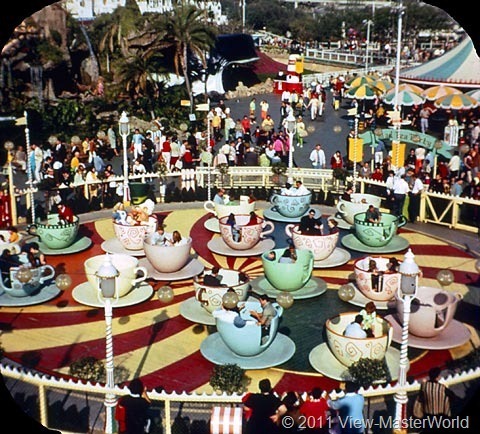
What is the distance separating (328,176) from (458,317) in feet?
33.3

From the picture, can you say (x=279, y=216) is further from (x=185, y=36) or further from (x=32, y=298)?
(x=185, y=36)

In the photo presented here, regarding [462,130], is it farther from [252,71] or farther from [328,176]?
[252,71]

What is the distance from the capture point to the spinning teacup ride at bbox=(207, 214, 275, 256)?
1806 centimetres

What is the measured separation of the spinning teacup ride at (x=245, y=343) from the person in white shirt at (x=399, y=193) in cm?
884

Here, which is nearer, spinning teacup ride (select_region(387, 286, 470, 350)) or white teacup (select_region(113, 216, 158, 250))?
spinning teacup ride (select_region(387, 286, 470, 350))

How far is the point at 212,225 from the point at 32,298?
251 inches

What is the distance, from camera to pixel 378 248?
61.5ft

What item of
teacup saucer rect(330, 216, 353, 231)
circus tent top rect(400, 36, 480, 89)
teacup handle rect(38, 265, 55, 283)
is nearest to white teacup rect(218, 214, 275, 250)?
teacup saucer rect(330, 216, 353, 231)

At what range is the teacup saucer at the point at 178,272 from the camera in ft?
54.7

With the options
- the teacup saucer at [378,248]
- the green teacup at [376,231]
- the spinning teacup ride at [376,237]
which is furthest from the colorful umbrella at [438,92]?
the green teacup at [376,231]

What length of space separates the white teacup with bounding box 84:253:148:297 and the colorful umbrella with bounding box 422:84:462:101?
25.3 m

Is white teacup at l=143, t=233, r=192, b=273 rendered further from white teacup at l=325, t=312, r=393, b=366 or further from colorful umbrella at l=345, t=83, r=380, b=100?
colorful umbrella at l=345, t=83, r=380, b=100

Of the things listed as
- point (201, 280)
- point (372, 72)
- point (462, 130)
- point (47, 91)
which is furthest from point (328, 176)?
point (372, 72)

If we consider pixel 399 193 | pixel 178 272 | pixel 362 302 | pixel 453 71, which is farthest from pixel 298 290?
pixel 453 71
